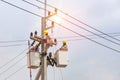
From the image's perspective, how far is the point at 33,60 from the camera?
80.4 feet

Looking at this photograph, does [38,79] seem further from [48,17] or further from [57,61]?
[48,17]

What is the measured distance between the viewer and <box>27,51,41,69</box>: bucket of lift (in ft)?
80.0

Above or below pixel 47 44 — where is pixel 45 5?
above

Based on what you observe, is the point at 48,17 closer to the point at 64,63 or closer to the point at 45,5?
the point at 45,5

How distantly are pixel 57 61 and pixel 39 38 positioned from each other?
4.80 ft

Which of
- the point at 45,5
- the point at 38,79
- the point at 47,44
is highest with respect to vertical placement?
the point at 45,5

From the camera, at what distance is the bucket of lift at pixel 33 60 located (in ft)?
80.0

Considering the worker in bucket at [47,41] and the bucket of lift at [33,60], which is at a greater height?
the worker in bucket at [47,41]

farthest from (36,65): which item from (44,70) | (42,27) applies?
(42,27)

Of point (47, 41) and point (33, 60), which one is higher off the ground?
point (47, 41)

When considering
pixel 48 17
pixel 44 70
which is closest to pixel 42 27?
pixel 48 17

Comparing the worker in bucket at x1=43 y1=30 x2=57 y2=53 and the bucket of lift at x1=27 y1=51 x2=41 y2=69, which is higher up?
the worker in bucket at x1=43 y1=30 x2=57 y2=53

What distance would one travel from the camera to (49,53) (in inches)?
993

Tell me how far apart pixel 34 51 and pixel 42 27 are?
1.33m
